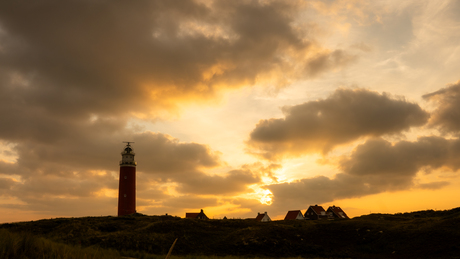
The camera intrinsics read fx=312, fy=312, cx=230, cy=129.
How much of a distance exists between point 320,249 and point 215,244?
11.6 meters

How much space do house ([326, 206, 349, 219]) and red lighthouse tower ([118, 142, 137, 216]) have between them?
176ft

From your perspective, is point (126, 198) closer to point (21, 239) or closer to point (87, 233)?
point (87, 233)

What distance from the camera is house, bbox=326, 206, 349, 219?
288 feet

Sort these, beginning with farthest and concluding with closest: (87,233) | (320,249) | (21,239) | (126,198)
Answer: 1. (126,198)
2. (87,233)
3. (320,249)
4. (21,239)

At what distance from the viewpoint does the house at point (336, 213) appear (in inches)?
3457

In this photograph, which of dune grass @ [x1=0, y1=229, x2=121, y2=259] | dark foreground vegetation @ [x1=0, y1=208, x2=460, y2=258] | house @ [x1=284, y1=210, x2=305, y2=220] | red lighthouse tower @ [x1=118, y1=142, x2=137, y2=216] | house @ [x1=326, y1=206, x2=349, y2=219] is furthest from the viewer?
house @ [x1=326, y1=206, x2=349, y2=219]

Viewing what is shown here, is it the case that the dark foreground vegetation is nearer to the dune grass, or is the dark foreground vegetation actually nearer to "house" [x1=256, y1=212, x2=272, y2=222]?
the dune grass

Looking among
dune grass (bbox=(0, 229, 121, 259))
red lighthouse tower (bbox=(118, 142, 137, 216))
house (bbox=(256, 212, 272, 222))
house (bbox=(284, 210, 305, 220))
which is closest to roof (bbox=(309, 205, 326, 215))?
house (bbox=(284, 210, 305, 220))

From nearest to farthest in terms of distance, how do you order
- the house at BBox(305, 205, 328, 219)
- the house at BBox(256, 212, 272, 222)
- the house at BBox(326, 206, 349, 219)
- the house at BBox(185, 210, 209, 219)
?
1. the house at BBox(256, 212, 272, 222)
2. the house at BBox(185, 210, 209, 219)
3. the house at BBox(305, 205, 328, 219)
4. the house at BBox(326, 206, 349, 219)

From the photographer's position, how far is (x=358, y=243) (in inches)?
1380

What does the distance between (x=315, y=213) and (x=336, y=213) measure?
622 cm

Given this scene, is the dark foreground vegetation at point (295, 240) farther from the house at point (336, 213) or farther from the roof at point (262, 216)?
the house at point (336, 213)

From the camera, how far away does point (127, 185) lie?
71625 millimetres

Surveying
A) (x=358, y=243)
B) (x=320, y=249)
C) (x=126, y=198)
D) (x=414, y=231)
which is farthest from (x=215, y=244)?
(x=126, y=198)
